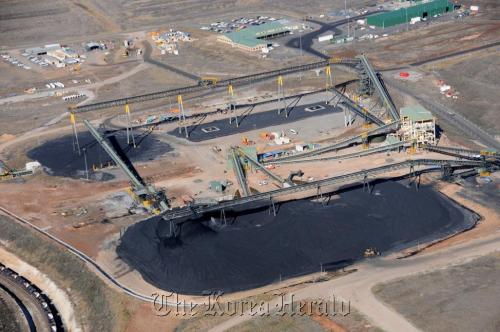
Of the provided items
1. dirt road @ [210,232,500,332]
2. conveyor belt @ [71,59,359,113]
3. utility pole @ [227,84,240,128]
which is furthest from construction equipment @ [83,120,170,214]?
dirt road @ [210,232,500,332]

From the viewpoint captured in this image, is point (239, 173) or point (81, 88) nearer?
point (239, 173)

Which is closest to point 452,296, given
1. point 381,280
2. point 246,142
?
point 381,280

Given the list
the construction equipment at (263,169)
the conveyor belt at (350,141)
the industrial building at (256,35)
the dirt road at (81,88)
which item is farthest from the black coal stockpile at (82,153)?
the industrial building at (256,35)

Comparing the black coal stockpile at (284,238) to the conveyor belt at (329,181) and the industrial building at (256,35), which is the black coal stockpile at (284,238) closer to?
the conveyor belt at (329,181)

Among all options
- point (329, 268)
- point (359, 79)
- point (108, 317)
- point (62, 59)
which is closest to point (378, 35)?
point (359, 79)

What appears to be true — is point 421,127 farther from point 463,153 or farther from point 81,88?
point 81,88

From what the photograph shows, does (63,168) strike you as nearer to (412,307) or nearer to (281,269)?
(281,269)
